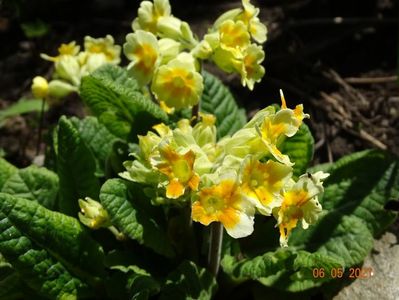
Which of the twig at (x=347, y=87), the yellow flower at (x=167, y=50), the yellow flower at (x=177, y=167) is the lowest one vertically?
the twig at (x=347, y=87)

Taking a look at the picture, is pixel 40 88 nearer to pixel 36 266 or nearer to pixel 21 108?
pixel 21 108

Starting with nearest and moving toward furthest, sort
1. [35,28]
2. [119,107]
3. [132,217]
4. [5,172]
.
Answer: [132,217]
[119,107]
[5,172]
[35,28]

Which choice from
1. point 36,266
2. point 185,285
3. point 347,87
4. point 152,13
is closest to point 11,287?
point 36,266

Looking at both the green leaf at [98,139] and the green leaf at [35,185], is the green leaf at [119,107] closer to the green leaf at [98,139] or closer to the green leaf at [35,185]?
the green leaf at [98,139]

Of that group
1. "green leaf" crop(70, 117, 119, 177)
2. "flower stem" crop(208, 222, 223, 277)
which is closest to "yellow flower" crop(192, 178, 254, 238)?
"flower stem" crop(208, 222, 223, 277)

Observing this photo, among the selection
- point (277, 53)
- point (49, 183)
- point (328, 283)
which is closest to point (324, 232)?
point (328, 283)

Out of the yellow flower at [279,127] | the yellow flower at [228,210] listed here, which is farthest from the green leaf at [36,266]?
the yellow flower at [279,127]

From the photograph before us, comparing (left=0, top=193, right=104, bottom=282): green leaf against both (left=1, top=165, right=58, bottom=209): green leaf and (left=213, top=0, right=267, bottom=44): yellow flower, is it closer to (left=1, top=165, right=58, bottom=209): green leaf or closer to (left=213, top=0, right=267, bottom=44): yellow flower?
(left=1, top=165, right=58, bottom=209): green leaf

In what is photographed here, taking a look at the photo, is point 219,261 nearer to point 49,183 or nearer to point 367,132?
point 49,183
